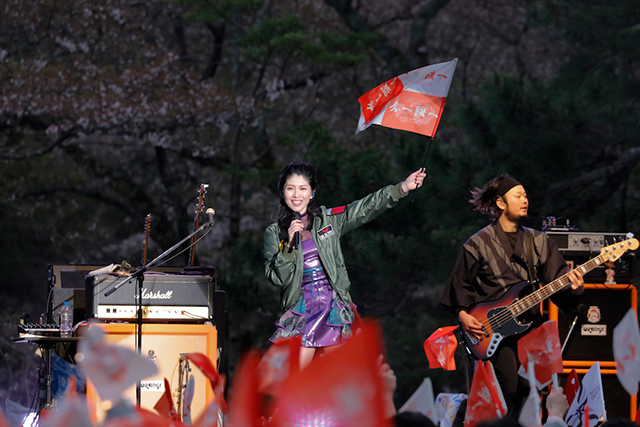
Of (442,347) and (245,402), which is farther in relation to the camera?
(442,347)

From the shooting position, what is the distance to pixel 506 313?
4.45 metres

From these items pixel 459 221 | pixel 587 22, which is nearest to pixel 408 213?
pixel 459 221

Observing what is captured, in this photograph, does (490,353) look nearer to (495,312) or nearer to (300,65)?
(495,312)

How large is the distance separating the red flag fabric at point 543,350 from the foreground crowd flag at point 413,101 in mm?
1202

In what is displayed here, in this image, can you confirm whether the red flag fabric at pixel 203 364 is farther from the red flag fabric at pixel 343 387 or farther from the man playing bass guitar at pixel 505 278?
the man playing bass guitar at pixel 505 278

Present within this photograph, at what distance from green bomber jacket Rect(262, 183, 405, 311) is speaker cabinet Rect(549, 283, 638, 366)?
64.4 inches

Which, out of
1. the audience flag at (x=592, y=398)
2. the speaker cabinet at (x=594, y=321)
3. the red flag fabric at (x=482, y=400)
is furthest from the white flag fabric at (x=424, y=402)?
the speaker cabinet at (x=594, y=321)

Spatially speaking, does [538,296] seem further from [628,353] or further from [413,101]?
[628,353]

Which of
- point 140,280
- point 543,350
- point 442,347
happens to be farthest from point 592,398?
point 140,280

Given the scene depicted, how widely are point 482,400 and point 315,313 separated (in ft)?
6.08

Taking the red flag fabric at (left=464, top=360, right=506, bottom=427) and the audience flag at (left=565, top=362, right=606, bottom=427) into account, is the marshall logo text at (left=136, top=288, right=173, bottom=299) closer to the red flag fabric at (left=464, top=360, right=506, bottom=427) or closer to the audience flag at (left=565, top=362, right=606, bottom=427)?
the audience flag at (left=565, top=362, right=606, bottom=427)

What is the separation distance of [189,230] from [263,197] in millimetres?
1044

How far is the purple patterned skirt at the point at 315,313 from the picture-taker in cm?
395

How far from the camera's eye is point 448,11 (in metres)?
10.6
